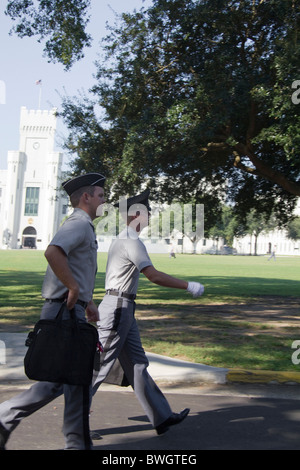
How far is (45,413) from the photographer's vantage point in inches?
197

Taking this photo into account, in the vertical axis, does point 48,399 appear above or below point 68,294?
below

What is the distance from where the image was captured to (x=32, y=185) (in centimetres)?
9869

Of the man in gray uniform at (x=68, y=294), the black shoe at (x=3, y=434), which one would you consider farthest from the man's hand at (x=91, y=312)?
the black shoe at (x=3, y=434)

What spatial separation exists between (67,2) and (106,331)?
12644 millimetres

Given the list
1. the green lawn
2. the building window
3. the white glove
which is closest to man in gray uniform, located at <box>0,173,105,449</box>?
the white glove

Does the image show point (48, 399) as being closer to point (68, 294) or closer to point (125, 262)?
point (68, 294)

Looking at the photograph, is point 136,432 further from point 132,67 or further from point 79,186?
point 132,67

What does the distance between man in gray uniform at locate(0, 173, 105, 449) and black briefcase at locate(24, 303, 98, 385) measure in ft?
0.36

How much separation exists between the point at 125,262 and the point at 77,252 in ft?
2.69

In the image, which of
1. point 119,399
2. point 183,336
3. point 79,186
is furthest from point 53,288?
point 183,336

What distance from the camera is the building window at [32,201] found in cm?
9819

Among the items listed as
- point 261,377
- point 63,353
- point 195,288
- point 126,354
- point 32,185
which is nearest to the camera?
point 63,353

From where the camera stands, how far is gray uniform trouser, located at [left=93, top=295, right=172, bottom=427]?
174 inches

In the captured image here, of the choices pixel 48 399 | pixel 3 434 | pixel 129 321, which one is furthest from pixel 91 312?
pixel 3 434
